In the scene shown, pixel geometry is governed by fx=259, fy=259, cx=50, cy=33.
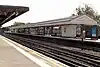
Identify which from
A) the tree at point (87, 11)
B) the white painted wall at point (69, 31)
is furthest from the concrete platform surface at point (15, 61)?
the tree at point (87, 11)

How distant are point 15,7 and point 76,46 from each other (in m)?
7.34

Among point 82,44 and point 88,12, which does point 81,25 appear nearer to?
point 82,44

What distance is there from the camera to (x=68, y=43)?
2769 cm

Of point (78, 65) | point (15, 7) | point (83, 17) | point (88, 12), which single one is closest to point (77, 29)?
point (83, 17)

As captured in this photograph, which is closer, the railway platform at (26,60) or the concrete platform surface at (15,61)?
the concrete platform surface at (15,61)

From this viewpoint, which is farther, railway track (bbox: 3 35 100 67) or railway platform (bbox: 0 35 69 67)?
railway track (bbox: 3 35 100 67)

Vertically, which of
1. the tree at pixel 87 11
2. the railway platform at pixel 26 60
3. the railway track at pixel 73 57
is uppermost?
the tree at pixel 87 11

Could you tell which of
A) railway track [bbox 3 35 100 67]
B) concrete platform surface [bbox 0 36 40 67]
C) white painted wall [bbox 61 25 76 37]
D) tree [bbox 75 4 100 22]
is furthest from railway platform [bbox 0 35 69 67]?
tree [bbox 75 4 100 22]

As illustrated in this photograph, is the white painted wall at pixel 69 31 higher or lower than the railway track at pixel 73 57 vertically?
higher

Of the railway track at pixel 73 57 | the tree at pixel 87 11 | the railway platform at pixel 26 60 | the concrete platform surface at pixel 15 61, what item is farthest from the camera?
the tree at pixel 87 11

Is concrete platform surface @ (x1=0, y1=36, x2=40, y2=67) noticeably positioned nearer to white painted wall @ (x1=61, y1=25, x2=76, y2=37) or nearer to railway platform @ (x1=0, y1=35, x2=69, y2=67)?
railway platform @ (x1=0, y1=35, x2=69, y2=67)

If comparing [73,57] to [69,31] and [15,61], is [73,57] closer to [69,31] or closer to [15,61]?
[15,61]

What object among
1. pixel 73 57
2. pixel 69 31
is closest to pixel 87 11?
pixel 69 31

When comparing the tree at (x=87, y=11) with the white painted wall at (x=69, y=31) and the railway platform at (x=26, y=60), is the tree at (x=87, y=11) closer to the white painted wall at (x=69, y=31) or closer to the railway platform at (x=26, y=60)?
the white painted wall at (x=69, y=31)
